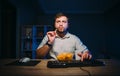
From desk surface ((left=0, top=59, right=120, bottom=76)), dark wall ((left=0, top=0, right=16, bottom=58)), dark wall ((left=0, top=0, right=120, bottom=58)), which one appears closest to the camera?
desk surface ((left=0, top=59, right=120, bottom=76))

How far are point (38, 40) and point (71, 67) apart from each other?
4309 mm

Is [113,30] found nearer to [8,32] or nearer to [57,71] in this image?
[8,32]

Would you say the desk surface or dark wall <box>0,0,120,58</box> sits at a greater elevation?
dark wall <box>0,0,120,58</box>

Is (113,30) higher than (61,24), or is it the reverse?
(113,30)

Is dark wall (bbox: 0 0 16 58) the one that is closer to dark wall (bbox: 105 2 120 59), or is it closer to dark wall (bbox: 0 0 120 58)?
dark wall (bbox: 0 0 120 58)

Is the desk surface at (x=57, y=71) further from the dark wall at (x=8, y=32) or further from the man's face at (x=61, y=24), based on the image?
the dark wall at (x=8, y=32)

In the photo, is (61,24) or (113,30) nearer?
(61,24)

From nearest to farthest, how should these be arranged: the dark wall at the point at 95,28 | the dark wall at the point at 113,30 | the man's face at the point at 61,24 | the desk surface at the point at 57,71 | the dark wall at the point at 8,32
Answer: the desk surface at the point at 57,71 < the man's face at the point at 61,24 < the dark wall at the point at 8,32 < the dark wall at the point at 113,30 < the dark wall at the point at 95,28

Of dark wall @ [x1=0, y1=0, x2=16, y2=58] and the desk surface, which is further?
dark wall @ [x1=0, y1=0, x2=16, y2=58]

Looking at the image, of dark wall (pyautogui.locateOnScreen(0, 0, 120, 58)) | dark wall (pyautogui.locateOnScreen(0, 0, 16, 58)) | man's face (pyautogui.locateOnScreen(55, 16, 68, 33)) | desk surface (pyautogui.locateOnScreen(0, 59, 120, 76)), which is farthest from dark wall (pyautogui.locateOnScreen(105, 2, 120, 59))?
desk surface (pyautogui.locateOnScreen(0, 59, 120, 76))

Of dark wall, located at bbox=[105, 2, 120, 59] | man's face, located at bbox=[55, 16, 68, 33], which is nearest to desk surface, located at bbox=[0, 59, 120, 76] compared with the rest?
man's face, located at bbox=[55, 16, 68, 33]

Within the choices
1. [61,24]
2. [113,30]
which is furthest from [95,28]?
[61,24]

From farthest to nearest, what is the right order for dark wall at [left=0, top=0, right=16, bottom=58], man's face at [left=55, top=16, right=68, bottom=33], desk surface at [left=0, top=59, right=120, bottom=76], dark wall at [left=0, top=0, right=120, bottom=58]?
dark wall at [left=0, top=0, right=120, bottom=58] → dark wall at [left=0, top=0, right=16, bottom=58] → man's face at [left=55, top=16, right=68, bottom=33] → desk surface at [left=0, top=59, right=120, bottom=76]

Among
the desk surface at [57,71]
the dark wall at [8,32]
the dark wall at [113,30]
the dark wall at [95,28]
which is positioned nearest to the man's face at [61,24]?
the desk surface at [57,71]
